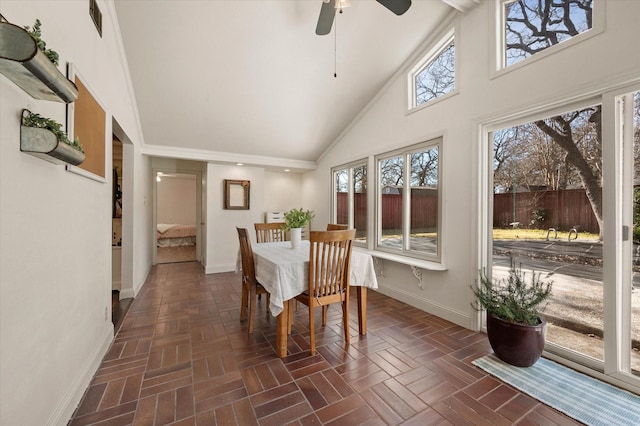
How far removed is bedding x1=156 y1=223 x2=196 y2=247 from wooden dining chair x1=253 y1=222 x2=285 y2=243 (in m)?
5.02

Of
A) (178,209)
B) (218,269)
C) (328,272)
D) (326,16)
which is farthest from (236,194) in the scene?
(178,209)

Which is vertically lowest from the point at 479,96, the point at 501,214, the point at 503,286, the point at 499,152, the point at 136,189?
the point at 503,286

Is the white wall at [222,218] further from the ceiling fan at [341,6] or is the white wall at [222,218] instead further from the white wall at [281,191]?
the ceiling fan at [341,6]

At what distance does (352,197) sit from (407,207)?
1.31 m

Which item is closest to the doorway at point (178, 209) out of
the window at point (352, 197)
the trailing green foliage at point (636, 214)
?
the window at point (352, 197)

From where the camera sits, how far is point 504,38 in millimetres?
2473

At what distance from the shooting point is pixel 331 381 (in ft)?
6.01

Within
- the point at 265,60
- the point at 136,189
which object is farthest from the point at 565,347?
the point at 136,189

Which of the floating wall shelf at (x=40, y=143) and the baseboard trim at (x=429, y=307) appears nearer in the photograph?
the floating wall shelf at (x=40, y=143)

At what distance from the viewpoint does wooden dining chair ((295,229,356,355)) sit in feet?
7.05

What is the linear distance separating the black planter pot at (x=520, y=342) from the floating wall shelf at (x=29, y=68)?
2.98m

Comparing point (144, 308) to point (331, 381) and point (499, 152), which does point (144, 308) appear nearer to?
point (331, 381)

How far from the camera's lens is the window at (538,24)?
202 centimetres

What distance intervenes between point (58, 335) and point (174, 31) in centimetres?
274
